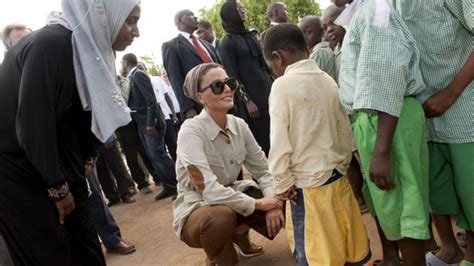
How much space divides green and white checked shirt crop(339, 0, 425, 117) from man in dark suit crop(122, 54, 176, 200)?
152 inches

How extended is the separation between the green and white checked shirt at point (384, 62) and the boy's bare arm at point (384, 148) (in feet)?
0.13

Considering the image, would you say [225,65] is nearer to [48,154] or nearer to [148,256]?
[148,256]

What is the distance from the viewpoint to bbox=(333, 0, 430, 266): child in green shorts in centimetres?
176

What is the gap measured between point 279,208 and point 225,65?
6.93 ft

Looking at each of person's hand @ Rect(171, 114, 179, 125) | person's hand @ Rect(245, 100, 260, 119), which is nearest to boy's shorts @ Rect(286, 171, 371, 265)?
person's hand @ Rect(245, 100, 260, 119)

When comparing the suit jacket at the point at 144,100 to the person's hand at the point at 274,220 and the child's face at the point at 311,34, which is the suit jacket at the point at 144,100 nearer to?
the child's face at the point at 311,34

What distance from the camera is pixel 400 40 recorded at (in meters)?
1.79

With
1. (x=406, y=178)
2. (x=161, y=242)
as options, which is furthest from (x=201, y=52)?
(x=406, y=178)

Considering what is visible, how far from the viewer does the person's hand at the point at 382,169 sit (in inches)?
70.1

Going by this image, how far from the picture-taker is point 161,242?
13.0 feet

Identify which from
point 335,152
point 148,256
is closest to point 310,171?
point 335,152

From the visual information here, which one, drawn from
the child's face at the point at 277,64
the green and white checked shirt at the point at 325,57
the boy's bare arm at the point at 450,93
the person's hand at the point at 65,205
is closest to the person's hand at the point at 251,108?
the green and white checked shirt at the point at 325,57

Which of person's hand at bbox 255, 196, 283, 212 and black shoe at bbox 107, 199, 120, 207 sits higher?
person's hand at bbox 255, 196, 283, 212

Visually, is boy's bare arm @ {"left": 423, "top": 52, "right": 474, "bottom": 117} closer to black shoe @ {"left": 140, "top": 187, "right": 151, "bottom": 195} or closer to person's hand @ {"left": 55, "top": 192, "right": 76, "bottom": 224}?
person's hand @ {"left": 55, "top": 192, "right": 76, "bottom": 224}
